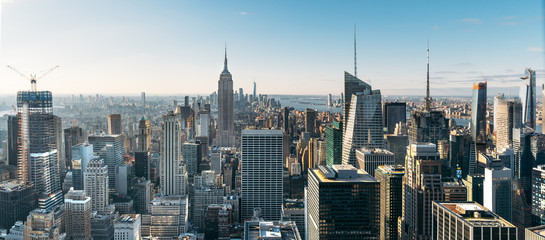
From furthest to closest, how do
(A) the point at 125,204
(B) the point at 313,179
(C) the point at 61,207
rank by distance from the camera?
(A) the point at 125,204
(C) the point at 61,207
(B) the point at 313,179

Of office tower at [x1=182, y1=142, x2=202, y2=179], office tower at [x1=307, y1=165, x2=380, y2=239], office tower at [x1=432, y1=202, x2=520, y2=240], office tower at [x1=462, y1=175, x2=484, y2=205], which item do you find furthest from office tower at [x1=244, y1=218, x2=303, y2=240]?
office tower at [x1=182, y1=142, x2=202, y2=179]

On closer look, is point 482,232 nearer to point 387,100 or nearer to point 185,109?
point 387,100

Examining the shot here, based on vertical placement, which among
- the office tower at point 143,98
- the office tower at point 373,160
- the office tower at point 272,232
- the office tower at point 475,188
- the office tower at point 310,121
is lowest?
the office tower at point 272,232

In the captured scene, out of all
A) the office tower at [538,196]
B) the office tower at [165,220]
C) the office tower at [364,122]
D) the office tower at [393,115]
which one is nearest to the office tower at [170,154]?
the office tower at [165,220]

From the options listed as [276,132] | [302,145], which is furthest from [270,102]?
[276,132]

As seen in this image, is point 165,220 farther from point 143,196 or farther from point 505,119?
point 505,119

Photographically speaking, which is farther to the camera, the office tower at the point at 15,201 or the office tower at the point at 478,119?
the office tower at the point at 478,119

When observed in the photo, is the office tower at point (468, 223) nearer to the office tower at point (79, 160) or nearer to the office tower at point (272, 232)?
the office tower at point (272, 232)
